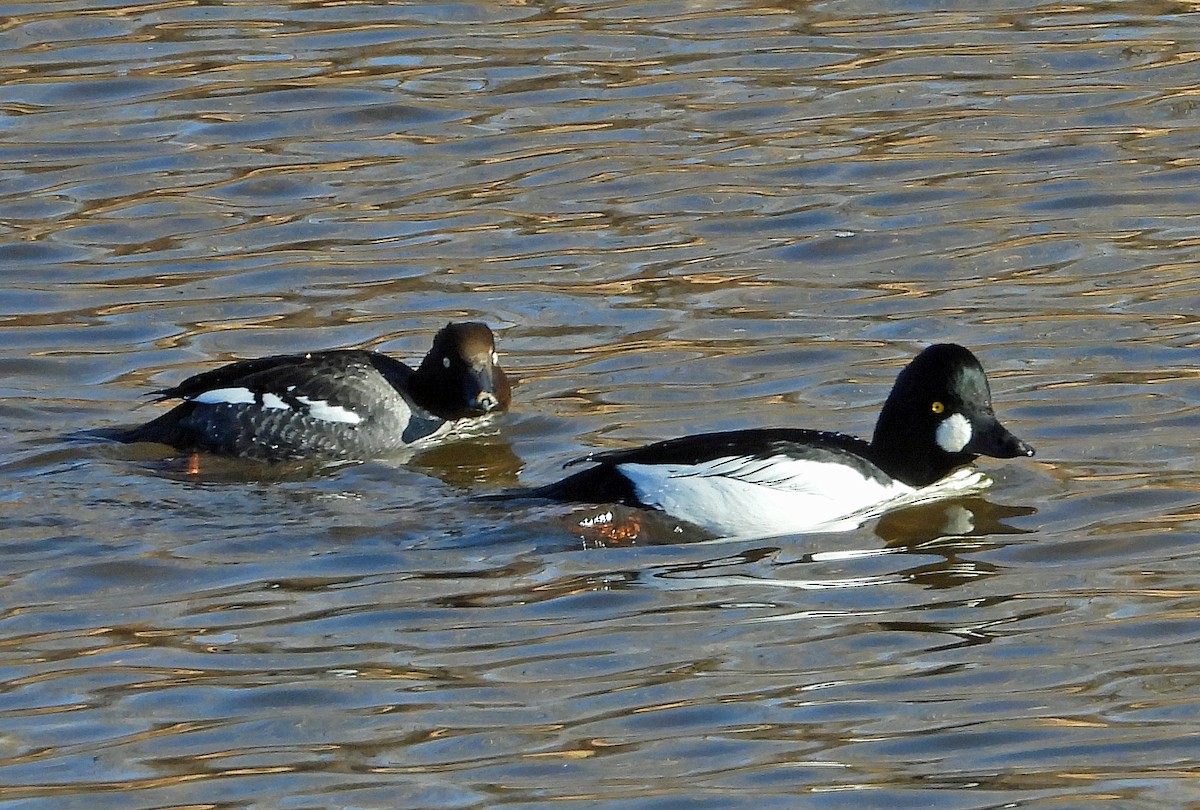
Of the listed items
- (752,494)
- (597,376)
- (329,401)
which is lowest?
(752,494)

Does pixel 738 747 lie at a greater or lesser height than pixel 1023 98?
lesser

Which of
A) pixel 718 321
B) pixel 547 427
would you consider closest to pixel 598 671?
pixel 547 427

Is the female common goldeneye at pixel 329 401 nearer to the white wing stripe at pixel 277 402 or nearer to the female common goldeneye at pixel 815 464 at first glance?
the white wing stripe at pixel 277 402

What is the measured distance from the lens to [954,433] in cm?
877

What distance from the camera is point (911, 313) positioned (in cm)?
1070

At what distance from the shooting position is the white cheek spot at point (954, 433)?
28.7ft

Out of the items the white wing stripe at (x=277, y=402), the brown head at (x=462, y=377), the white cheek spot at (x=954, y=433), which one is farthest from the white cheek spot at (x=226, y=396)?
the white cheek spot at (x=954, y=433)

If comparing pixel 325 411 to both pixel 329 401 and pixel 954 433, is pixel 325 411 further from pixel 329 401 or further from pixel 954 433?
pixel 954 433

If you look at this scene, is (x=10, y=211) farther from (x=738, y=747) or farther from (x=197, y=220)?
(x=738, y=747)

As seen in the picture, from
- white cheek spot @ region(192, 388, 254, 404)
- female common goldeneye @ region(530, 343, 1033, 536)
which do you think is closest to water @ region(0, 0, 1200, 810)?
female common goldeneye @ region(530, 343, 1033, 536)

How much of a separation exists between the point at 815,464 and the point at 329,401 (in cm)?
230

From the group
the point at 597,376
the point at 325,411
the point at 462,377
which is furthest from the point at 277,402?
the point at 597,376

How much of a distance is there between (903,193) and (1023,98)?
161 centimetres

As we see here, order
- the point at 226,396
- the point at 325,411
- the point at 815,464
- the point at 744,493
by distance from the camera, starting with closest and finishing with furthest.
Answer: the point at 744,493 → the point at 815,464 → the point at 226,396 → the point at 325,411
